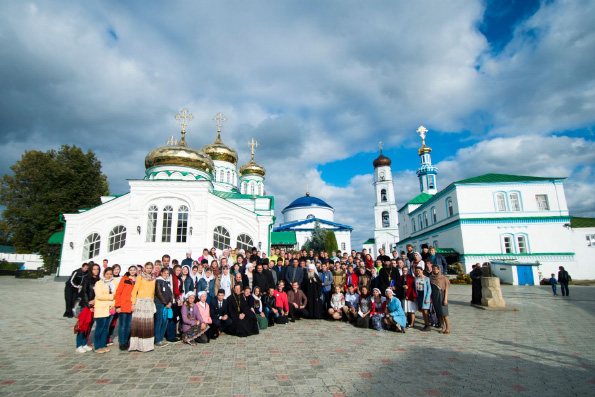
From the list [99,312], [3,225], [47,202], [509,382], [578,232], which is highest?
[47,202]

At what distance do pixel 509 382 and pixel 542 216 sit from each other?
80.5 ft

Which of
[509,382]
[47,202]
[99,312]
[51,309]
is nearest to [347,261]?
[509,382]

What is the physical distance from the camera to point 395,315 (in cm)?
714

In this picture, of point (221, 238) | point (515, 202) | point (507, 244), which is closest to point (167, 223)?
point (221, 238)

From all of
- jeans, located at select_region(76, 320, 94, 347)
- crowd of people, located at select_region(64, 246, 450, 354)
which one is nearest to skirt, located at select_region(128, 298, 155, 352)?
A: crowd of people, located at select_region(64, 246, 450, 354)

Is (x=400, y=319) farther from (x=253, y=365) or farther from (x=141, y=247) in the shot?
(x=141, y=247)

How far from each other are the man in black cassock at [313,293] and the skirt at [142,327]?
4378 mm

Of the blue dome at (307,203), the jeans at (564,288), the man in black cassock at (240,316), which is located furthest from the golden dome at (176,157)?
the blue dome at (307,203)

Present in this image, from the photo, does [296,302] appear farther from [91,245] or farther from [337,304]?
[91,245]

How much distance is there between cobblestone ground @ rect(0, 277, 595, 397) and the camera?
3.84 m

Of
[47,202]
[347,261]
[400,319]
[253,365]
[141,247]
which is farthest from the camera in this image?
[47,202]

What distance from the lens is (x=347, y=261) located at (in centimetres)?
1033

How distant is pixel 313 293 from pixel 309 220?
3559 cm

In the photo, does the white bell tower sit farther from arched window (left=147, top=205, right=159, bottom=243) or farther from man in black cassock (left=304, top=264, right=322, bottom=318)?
man in black cassock (left=304, top=264, right=322, bottom=318)
